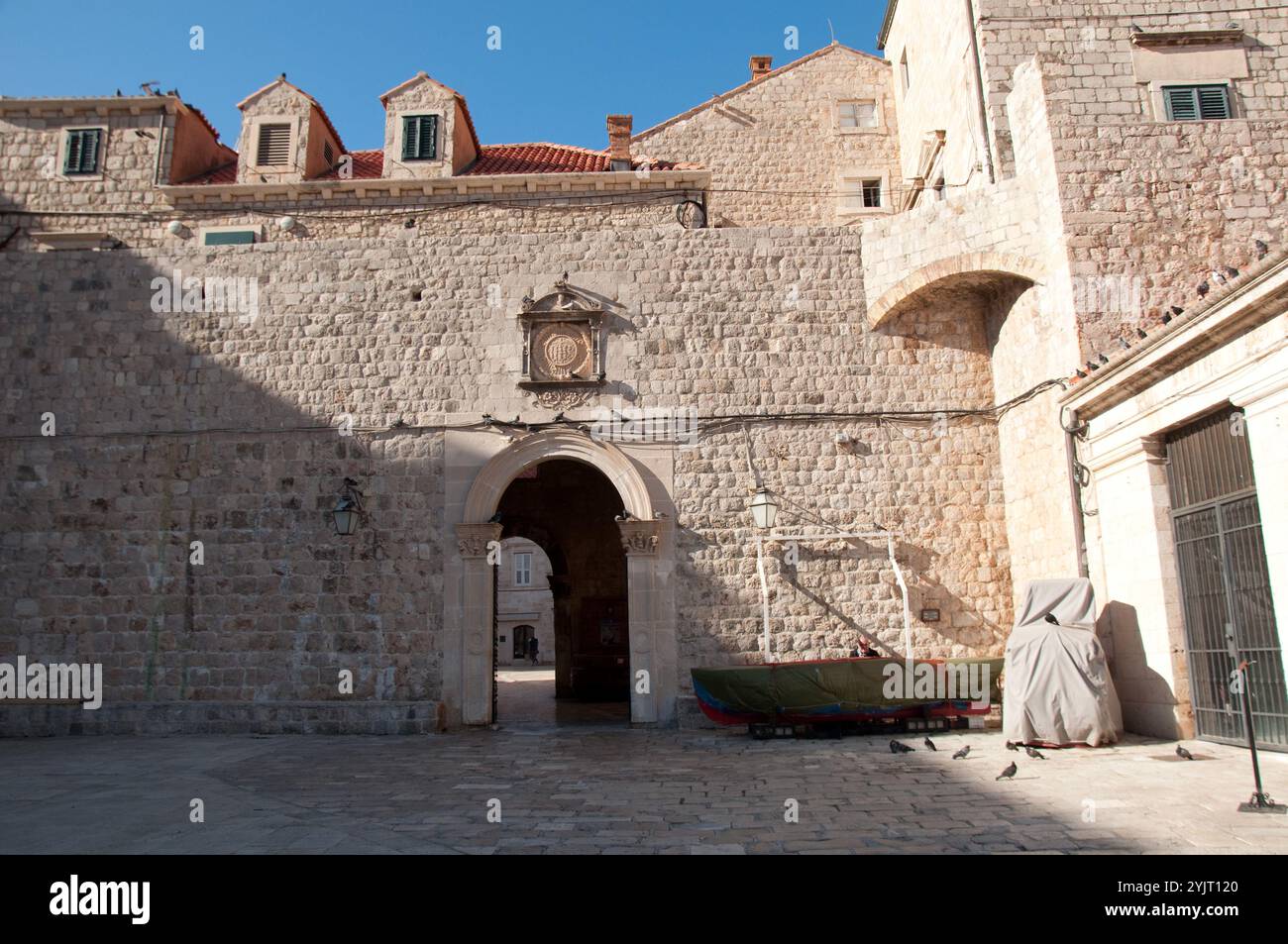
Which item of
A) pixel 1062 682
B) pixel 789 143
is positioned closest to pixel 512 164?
pixel 789 143

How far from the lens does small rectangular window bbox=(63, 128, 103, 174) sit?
1748 centimetres

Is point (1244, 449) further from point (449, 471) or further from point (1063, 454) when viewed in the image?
point (449, 471)

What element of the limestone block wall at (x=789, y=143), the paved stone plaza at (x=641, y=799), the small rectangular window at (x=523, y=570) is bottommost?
the paved stone plaza at (x=641, y=799)

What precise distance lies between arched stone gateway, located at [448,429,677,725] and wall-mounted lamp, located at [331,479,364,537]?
1523 millimetres

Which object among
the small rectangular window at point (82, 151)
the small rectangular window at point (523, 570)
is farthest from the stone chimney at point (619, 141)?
the small rectangular window at point (523, 570)

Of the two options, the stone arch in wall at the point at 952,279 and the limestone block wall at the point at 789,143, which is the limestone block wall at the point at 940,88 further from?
the stone arch in wall at the point at 952,279

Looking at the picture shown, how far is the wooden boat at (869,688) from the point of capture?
412 inches

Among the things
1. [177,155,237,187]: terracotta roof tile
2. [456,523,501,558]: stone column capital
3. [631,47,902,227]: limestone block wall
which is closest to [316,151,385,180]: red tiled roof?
[177,155,237,187]: terracotta roof tile

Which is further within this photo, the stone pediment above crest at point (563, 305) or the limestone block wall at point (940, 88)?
the limestone block wall at point (940, 88)

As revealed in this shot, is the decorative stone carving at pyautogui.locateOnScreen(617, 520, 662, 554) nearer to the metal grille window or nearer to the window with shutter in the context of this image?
the metal grille window

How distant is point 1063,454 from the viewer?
10570mm

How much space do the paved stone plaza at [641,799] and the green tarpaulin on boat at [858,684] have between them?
0.49 m
